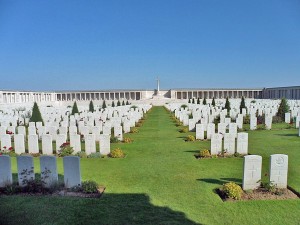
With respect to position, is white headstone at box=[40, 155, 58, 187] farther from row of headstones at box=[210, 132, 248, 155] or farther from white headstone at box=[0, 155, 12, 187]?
row of headstones at box=[210, 132, 248, 155]

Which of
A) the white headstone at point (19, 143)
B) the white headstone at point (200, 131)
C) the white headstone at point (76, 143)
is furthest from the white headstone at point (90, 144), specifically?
the white headstone at point (200, 131)

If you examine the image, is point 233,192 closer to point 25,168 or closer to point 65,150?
point 25,168

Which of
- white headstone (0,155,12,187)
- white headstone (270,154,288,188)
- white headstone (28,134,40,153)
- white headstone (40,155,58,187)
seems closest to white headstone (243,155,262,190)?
white headstone (270,154,288,188)

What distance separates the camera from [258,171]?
664 cm

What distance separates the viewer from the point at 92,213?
547 cm

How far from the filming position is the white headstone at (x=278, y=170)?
654cm

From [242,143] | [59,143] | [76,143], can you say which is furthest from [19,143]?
[242,143]

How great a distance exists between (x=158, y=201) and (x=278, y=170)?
3250mm

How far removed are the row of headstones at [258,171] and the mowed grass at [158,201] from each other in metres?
0.61

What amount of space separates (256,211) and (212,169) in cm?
315

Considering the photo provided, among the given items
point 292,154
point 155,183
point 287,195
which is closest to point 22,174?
point 155,183

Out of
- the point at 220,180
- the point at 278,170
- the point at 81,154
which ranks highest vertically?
the point at 278,170

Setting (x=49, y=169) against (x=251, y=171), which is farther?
(x=49, y=169)

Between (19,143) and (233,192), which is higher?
(19,143)
